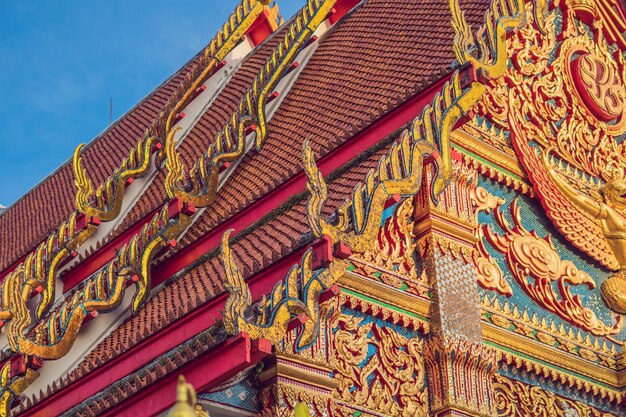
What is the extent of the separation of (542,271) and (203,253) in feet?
7.10

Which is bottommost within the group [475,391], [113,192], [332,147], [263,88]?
[475,391]

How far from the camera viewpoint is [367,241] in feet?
19.6

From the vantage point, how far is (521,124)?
8109 mm

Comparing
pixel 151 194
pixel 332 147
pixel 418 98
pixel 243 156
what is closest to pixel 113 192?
pixel 151 194

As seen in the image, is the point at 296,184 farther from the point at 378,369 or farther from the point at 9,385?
the point at 9,385

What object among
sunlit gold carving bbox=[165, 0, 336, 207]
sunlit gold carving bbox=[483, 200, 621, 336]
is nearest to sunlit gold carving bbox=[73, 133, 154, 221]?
sunlit gold carving bbox=[165, 0, 336, 207]

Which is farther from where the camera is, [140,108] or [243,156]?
[140,108]

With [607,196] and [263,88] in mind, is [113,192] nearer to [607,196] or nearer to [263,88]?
[263,88]

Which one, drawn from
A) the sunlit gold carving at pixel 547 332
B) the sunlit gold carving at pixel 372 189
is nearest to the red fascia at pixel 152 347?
the sunlit gold carving at pixel 372 189

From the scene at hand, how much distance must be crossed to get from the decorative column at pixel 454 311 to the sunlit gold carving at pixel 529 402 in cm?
18

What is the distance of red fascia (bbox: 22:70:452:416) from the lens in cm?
618

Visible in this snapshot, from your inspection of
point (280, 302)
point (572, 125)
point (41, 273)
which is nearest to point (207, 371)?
point (280, 302)

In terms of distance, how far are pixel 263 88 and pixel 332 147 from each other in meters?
1.68

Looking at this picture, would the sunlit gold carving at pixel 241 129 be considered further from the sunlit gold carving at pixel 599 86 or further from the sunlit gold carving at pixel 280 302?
the sunlit gold carving at pixel 280 302
